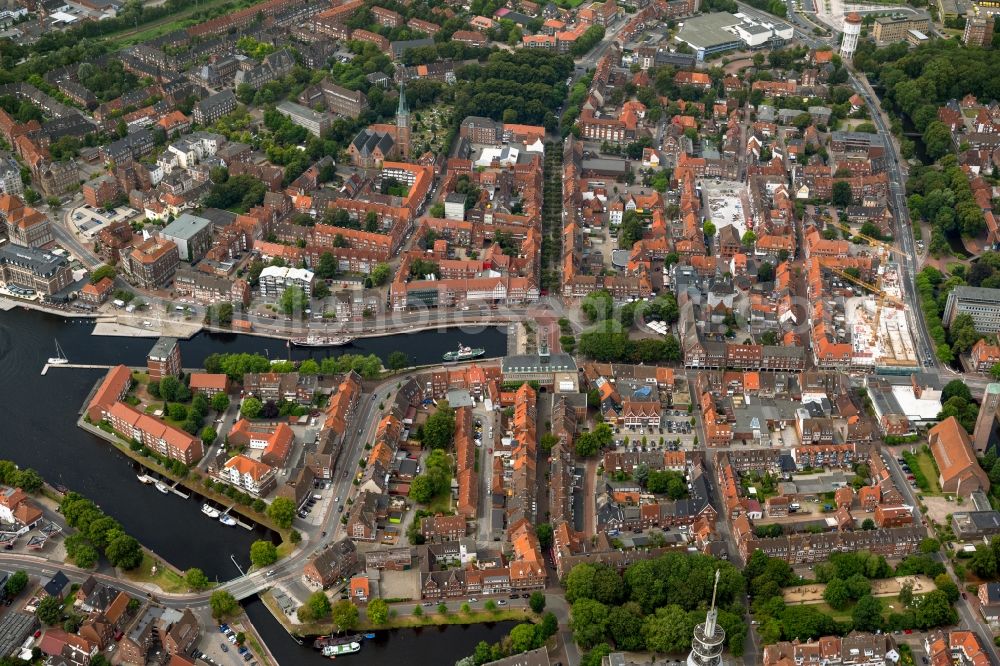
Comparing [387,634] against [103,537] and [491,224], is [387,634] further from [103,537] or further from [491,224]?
[491,224]

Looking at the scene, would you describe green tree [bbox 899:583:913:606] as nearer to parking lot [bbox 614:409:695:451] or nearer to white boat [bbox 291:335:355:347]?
parking lot [bbox 614:409:695:451]

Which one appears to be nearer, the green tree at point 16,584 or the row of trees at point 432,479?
the green tree at point 16,584

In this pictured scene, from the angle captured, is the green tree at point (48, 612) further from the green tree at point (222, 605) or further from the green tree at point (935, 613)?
the green tree at point (935, 613)

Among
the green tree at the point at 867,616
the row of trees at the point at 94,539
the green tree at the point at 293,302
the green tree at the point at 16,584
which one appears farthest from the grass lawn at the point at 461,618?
the green tree at the point at 293,302

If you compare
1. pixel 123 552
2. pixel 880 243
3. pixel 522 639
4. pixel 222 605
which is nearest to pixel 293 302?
pixel 123 552

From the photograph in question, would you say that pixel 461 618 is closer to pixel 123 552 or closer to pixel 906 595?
pixel 123 552

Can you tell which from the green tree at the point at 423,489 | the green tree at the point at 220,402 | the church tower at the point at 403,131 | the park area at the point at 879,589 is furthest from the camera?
the church tower at the point at 403,131

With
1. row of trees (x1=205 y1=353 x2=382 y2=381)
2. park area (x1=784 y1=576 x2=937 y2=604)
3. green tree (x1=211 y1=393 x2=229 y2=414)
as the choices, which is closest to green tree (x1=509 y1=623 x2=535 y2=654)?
park area (x1=784 y1=576 x2=937 y2=604)
